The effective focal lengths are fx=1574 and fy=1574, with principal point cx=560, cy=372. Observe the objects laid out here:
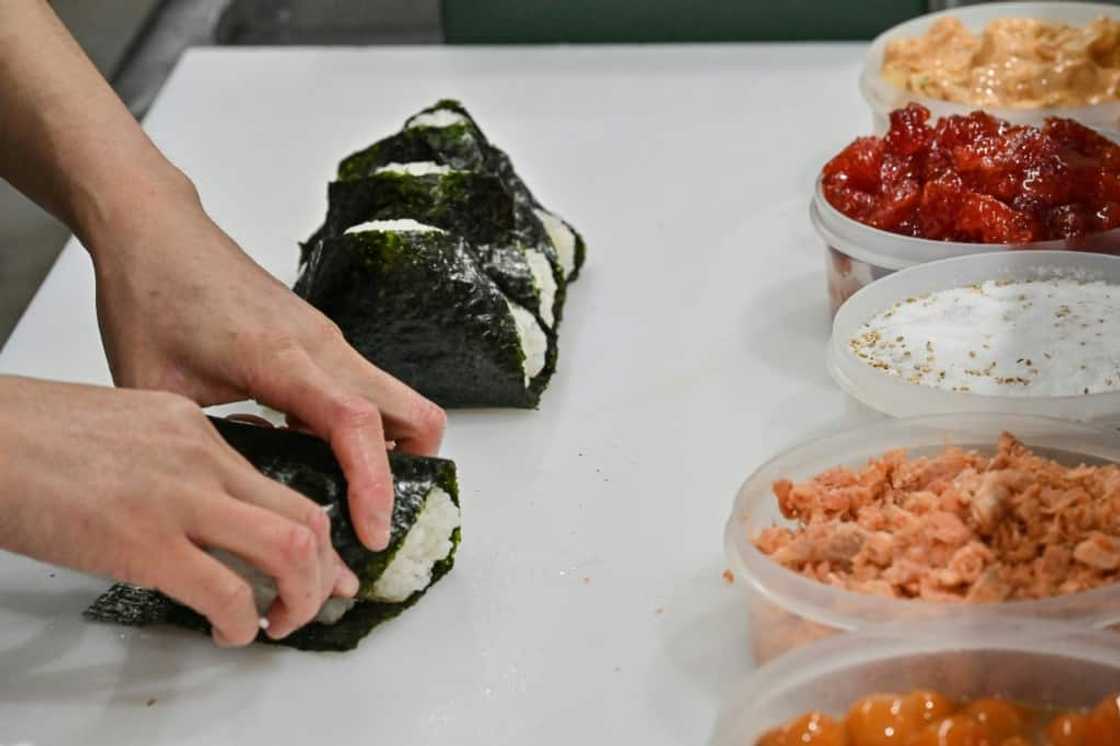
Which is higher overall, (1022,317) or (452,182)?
(452,182)

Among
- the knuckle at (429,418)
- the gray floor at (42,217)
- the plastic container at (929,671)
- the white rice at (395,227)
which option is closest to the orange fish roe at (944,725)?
the plastic container at (929,671)

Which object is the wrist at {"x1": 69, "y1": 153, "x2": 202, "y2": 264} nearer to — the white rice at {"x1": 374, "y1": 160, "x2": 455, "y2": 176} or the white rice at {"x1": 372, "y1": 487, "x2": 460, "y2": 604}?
the white rice at {"x1": 374, "y1": 160, "x2": 455, "y2": 176}

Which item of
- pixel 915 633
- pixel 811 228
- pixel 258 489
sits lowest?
pixel 811 228

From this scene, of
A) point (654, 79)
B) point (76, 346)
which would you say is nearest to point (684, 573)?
point (76, 346)

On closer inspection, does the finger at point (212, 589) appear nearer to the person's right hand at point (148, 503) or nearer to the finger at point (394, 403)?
the person's right hand at point (148, 503)

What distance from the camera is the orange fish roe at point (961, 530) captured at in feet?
4.30

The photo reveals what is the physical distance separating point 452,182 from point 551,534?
19.6 inches

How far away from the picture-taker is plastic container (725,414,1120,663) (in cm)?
126

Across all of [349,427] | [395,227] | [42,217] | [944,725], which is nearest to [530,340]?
[395,227]

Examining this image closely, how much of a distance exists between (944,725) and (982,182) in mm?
829

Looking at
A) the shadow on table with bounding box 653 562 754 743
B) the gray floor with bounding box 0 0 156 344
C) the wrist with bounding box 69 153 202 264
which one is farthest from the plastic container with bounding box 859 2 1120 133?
the gray floor with bounding box 0 0 156 344

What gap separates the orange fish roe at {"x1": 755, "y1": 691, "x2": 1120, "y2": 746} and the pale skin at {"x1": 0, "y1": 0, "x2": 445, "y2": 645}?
0.45 metres

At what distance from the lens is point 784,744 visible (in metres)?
1.23

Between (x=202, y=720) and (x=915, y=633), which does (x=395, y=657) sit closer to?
(x=202, y=720)
